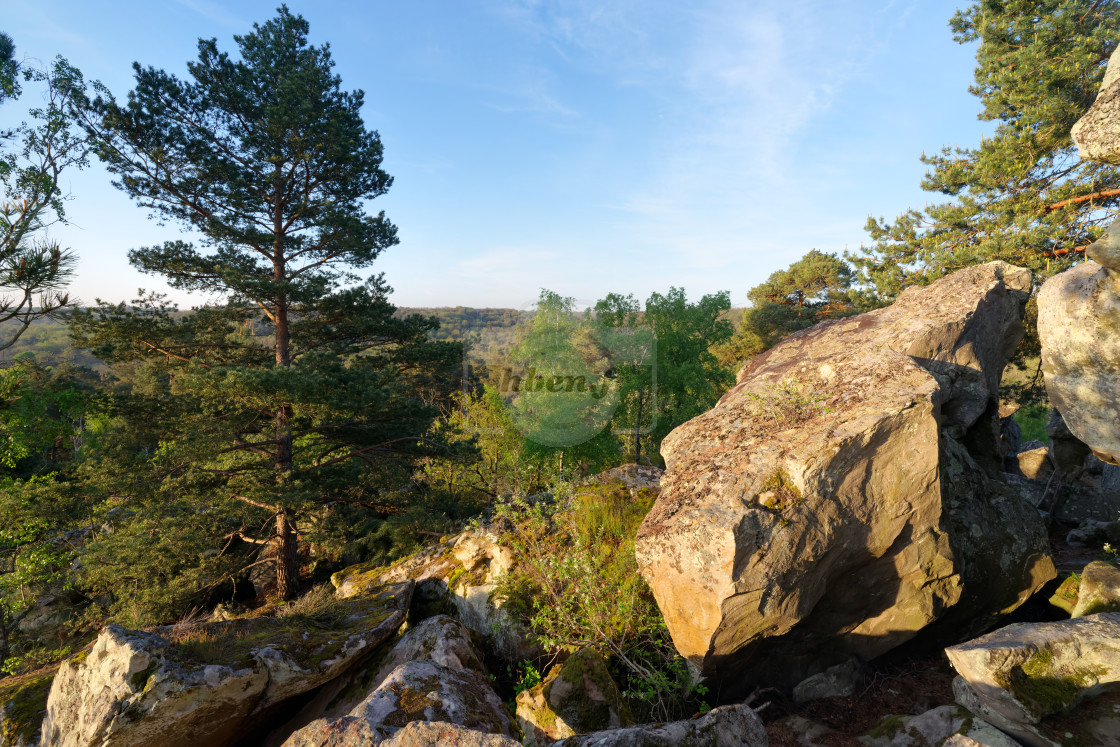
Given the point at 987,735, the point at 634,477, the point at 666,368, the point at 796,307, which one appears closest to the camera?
the point at 987,735

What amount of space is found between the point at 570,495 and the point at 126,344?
1156cm

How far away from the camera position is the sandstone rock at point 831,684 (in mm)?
5344

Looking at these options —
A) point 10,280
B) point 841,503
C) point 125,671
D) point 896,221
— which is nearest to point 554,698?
point 841,503

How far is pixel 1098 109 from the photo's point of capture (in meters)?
5.80

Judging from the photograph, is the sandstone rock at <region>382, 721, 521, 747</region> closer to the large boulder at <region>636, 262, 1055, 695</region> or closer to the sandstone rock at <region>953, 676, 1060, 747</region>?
the large boulder at <region>636, 262, 1055, 695</region>

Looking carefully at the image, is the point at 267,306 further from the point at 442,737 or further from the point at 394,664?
the point at 442,737

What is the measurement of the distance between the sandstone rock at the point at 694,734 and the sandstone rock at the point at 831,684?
7.92ft

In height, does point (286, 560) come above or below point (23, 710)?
below

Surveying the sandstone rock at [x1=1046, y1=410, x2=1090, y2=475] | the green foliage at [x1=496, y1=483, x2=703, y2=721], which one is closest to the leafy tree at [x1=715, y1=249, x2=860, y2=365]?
the sandstone rock at [x1=1046, y1=410, x2=1090, y2=475]

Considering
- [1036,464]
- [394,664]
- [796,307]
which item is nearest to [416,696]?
[394,664]

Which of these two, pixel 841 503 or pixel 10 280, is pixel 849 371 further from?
pixel 10 280

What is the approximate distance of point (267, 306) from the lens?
1238cm

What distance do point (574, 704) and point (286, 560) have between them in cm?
1098

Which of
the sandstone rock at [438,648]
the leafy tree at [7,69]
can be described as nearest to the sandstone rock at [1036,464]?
the sandstone rock at [438,648]
